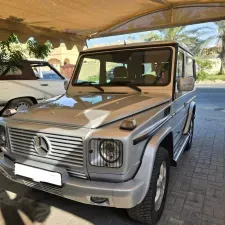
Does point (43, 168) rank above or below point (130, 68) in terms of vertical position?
below

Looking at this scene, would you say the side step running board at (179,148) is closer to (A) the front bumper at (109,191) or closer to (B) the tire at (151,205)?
(B) the tire at (151,205)

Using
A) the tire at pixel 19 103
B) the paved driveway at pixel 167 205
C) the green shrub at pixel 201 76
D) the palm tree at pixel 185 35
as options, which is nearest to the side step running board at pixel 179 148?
the paved driveway at pixel 167 205

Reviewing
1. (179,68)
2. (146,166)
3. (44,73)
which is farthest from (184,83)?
(44,73)

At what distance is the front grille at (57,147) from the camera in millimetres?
1959

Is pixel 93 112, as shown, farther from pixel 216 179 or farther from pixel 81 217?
pixel 216 179

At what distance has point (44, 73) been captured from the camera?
7277 mm

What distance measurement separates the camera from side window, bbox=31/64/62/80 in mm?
6797

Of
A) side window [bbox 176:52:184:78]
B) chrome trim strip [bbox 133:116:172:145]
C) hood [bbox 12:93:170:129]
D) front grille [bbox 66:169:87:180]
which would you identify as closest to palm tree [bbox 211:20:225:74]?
side window [bbox 176:52:184:78]

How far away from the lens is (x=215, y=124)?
6.72 metres

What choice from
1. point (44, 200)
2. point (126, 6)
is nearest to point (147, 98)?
point (44, 200)

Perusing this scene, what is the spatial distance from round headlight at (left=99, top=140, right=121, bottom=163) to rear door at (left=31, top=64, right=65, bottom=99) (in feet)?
17.3

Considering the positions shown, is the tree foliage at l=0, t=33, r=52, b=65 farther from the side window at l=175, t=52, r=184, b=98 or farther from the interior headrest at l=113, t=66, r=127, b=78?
the side window at l=175, t=52, r=184, b=98

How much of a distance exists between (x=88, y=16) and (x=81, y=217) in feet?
13.7

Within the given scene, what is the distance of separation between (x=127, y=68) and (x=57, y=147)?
1694mm
